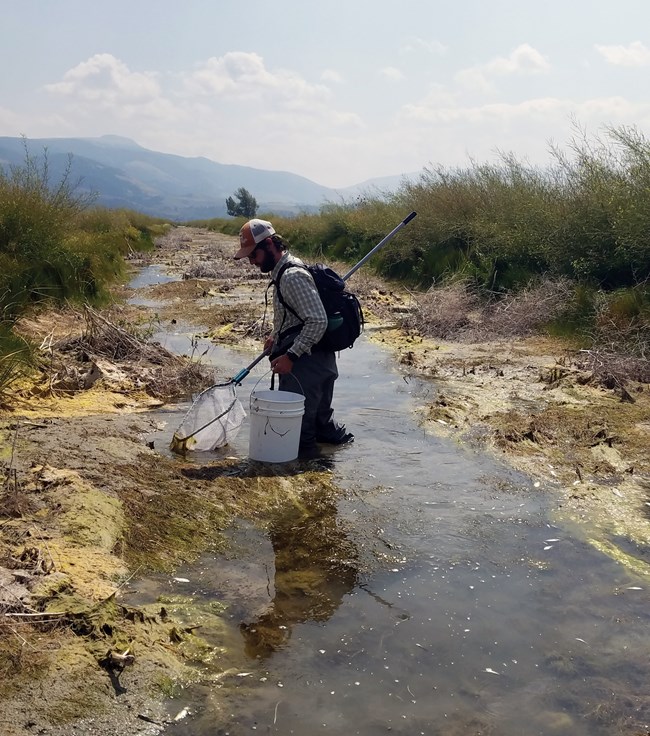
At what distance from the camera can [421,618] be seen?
12.8 feet

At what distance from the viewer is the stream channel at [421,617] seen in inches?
123

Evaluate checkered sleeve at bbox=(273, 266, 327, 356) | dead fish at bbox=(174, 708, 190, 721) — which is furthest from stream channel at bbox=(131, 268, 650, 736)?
checkered sleeve at bbox=(273, 266, 327, 356)

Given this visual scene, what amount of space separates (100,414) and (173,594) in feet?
11.5

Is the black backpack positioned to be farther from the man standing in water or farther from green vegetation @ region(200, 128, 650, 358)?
green vegetation @ region(200, 128, 650, 358)

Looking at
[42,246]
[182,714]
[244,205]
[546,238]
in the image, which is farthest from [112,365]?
[244,205]

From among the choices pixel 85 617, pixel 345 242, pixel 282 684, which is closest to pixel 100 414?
pixel 85 617

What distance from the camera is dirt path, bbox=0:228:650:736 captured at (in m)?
3.05

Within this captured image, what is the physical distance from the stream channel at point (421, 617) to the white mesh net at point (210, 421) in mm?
978

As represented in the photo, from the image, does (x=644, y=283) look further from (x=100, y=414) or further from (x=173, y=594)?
(x=173, y=594)

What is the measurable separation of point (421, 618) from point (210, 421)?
283cm

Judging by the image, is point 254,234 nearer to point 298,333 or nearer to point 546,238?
point 298,333

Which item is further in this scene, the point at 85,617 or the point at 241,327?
the point at 241,327

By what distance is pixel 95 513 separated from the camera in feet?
14.5

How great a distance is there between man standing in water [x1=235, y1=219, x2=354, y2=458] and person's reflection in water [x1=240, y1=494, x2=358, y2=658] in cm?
111
